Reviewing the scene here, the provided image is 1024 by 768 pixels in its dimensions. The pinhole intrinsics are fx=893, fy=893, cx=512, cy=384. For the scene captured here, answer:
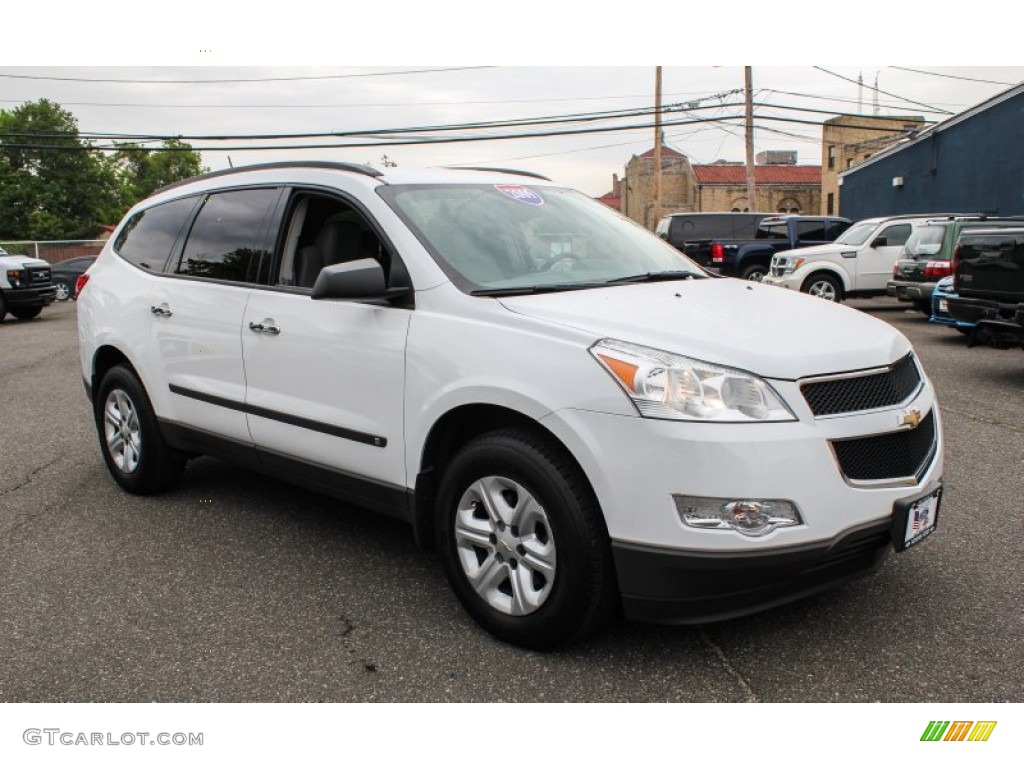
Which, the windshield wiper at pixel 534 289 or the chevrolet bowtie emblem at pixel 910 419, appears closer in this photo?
the chevrolet bowtie emblem at pixel 910 419

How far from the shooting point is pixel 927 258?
14328 millimetres

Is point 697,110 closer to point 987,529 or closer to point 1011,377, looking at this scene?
point 1011,377

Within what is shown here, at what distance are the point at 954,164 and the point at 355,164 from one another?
83.8 feet

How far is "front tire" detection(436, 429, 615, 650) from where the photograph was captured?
2955 mm

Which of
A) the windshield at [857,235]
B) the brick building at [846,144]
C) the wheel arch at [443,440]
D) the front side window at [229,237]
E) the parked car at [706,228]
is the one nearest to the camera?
the wheel arch at [443,440]

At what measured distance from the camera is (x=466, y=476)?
327 cm

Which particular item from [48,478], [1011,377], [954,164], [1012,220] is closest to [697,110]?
[954,164]

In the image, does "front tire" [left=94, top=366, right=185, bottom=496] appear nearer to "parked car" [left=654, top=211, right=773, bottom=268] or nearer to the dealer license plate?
the dealer license plate

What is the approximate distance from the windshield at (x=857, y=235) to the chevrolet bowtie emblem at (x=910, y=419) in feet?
51.6

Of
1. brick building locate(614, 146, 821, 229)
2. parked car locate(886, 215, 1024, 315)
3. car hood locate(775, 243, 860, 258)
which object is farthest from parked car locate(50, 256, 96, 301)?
brick building locate(614, 146, 821, 229)

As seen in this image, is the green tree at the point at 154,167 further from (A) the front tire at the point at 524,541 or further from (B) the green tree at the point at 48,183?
(A) the front tire at the point at 524,541

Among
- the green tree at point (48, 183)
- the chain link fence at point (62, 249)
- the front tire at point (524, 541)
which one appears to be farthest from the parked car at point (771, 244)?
the green tree at point (48, 183)

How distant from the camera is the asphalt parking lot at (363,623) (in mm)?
3004

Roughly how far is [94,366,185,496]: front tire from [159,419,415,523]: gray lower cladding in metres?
0.13
